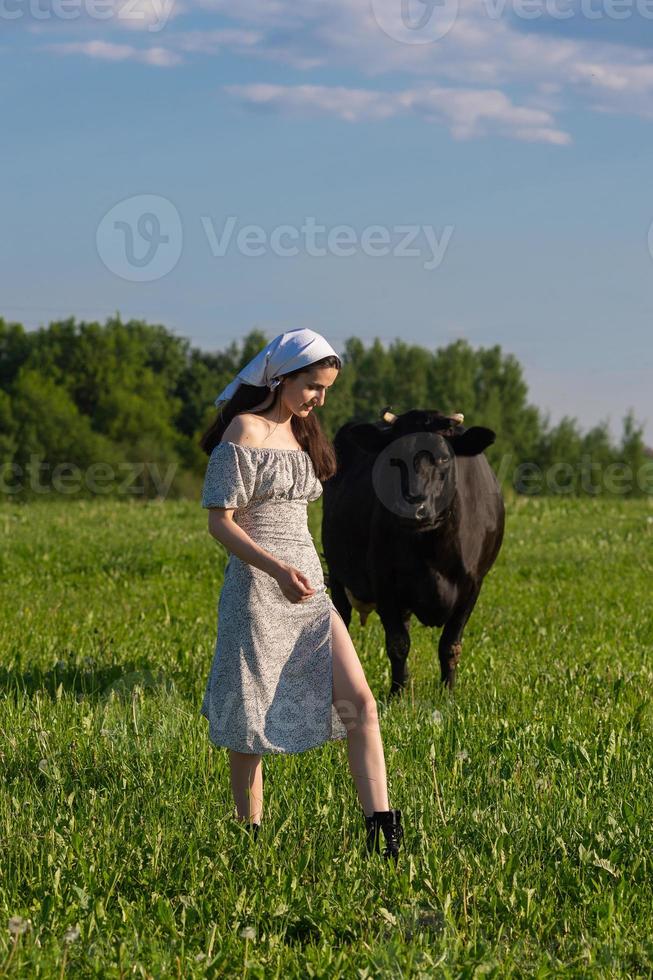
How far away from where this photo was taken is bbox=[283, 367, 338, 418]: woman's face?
4.93 metres

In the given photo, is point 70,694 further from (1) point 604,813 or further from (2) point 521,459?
(2) point 521,459

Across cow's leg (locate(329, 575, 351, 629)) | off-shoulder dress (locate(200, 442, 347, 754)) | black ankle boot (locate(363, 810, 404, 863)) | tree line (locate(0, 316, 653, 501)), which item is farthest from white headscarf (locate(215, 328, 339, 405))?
tree line (locate(0, 316, 653, 501))

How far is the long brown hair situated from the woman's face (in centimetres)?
6

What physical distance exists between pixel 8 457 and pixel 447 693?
73610 mm

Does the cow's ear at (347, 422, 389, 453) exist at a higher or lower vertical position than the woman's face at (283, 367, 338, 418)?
lower

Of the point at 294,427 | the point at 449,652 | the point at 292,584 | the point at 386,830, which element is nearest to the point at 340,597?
the point at 449,652

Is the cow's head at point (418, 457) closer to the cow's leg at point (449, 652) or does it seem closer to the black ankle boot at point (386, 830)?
the cow's leg at point (449, 652)

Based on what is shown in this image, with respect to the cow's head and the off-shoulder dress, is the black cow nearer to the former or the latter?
the cow's head

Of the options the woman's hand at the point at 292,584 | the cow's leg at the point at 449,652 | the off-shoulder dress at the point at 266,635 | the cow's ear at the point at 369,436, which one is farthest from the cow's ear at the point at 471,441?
the woman's hand at the point at 292,584

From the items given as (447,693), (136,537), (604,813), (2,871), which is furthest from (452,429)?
(136,537)

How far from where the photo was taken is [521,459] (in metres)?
107

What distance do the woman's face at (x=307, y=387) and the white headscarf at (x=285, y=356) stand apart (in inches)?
2.3

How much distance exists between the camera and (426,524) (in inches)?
300

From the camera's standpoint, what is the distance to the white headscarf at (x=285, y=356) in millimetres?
4863
